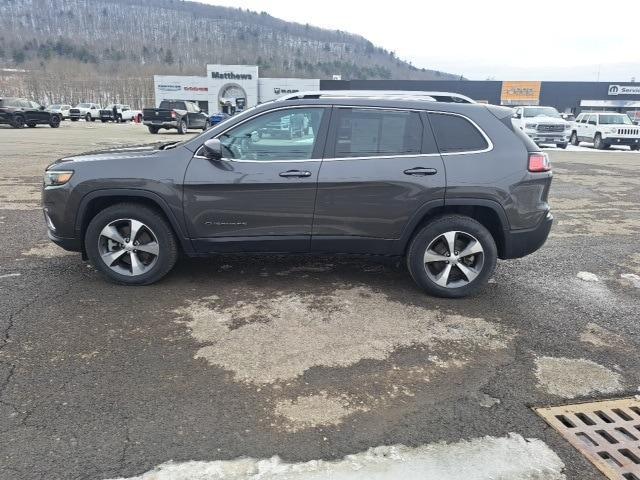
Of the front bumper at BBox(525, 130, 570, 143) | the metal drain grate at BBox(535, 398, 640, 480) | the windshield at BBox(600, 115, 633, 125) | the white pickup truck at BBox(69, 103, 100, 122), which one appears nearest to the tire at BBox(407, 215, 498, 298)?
the metal drain grate at BBox(535, 398, 640, 480)

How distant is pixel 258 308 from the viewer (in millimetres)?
4262

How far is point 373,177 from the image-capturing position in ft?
14.3

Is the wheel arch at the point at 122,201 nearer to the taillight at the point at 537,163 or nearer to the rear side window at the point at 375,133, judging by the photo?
the rear side window at the point at 375,133

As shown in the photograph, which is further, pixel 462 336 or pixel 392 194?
pixel 392 194

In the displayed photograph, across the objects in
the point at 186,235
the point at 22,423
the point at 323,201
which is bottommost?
the point at 22,423

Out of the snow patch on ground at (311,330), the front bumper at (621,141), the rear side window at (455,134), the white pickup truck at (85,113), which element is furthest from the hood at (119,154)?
the white pickup truck at (85,113)

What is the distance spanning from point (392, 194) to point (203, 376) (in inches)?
87.4

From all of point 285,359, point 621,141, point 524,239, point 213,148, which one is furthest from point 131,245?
point 621,141

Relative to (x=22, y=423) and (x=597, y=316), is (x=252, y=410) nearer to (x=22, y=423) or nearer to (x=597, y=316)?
(x=22, y=423)

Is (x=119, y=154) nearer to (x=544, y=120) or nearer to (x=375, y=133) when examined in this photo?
(x=375, y=133)

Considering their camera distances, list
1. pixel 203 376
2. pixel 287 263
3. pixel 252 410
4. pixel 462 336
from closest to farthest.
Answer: pixel 252 410 → pixel 203 376 → pixel 462 336 → pixel 287 263

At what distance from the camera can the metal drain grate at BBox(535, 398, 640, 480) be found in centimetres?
253

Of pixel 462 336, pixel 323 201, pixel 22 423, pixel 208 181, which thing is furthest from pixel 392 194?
pixel 22 423

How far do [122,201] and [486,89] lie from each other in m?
55.9
